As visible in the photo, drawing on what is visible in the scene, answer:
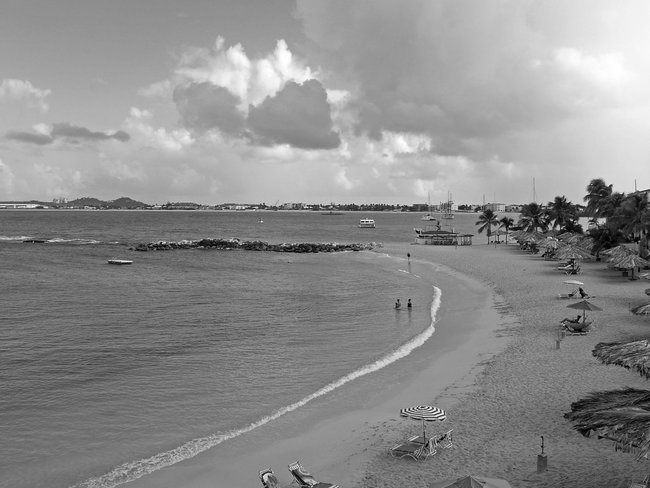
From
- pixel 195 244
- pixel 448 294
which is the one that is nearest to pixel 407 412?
pixel 448 294

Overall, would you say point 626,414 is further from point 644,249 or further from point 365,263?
point 365,263

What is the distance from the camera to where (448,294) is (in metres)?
43.6

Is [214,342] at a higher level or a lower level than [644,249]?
lower

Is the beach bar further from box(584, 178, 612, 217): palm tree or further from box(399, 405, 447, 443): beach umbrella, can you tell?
box(399, 405, 447, 443): beach umbrella

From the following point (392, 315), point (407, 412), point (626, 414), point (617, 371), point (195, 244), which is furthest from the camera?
point (195, 244)

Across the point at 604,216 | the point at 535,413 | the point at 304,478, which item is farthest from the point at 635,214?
the point at 304,478

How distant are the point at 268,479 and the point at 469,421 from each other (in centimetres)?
709

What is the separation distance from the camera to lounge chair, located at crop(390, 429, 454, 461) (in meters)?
14.9

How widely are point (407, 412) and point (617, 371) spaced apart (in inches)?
392

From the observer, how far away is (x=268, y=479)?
44.0 ft

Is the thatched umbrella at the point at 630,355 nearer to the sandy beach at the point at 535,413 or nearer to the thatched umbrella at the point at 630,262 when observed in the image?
the sandy beach at the point at 535,413

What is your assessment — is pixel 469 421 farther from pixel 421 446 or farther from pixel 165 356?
pixel 165 356

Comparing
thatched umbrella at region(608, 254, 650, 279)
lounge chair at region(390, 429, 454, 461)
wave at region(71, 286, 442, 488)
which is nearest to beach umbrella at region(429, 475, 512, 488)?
lounge chair at region(390, 429, 454, 461)

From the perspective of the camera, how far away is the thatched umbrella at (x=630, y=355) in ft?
34.8
